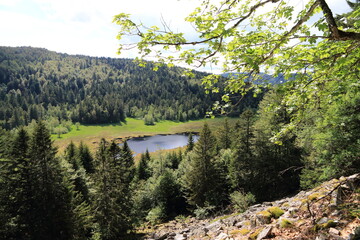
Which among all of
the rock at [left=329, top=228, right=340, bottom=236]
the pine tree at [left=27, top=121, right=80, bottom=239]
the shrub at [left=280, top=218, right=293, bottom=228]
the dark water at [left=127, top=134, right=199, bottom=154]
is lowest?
the dark water at [left=127, top=134, right=199, bottom=154]

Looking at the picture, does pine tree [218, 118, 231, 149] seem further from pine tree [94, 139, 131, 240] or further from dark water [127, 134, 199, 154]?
dark water [127, 134, 199, 154]

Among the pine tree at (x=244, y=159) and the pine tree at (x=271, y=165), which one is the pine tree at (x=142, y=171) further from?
the pine tree at (x=271, y=165)

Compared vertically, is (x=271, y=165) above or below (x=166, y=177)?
above

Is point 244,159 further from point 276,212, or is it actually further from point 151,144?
point 151,144

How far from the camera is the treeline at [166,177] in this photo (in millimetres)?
15828

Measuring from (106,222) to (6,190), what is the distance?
10011 mm

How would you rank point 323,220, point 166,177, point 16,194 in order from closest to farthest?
1. point 323,220
2. point 16,194
3. point 166,177

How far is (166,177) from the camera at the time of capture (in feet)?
116

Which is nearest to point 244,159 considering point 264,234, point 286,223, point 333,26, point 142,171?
point 286,223

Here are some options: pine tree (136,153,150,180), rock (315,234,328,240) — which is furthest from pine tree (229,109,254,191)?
pine tree (136,153,150,180)

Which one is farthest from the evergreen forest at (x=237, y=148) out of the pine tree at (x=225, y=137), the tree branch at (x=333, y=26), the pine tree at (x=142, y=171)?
the pine tree at (x=225, y=137)

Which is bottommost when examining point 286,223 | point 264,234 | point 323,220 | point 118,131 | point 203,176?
point 118,131

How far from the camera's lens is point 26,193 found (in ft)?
62.7

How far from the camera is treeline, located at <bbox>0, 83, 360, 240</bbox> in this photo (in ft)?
51.9
